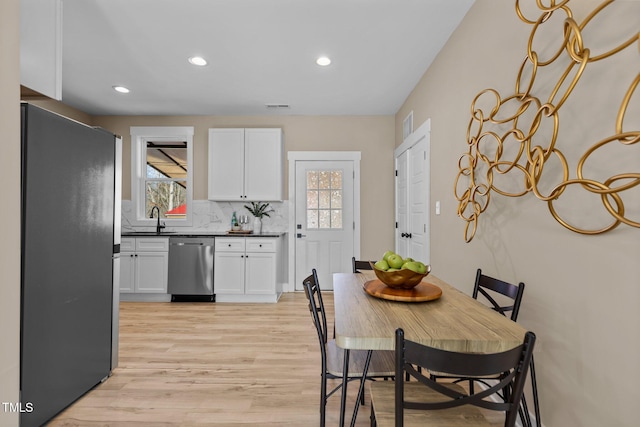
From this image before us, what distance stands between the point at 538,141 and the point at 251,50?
2485mm

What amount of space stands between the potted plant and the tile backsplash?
0.07m

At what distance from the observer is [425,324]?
4.11 ft

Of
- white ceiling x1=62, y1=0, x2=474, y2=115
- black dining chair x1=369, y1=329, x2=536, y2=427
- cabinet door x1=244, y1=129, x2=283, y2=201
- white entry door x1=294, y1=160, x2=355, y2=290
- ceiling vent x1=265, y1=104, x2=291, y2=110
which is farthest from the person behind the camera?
white entry door x1=294, y1=160, x2=355, y2=290

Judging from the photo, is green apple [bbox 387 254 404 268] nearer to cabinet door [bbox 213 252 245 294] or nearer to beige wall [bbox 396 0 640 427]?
beige wall [bbox 396 0 640 427]

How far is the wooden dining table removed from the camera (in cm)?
112

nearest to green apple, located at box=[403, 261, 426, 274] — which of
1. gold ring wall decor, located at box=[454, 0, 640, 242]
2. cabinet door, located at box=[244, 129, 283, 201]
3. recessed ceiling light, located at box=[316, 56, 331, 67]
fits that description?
gold ring wall decor, located at box=[454, 0, 640, 242]

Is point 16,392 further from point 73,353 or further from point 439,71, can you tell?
point 439,71

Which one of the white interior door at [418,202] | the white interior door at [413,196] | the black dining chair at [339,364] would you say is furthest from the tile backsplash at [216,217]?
the black dining chair at [339,364]

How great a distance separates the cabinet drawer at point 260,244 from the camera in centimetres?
443

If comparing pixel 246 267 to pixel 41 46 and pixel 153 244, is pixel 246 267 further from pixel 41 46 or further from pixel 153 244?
pixel 41 46

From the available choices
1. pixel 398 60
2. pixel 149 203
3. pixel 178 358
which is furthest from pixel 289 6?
pixel 149 203

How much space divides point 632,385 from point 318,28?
2.82m

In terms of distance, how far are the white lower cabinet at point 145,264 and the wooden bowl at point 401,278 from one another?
3618mm

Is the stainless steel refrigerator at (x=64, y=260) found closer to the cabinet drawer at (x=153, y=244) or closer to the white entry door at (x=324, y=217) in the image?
the cabinet drawer at (x=153, y=244)
